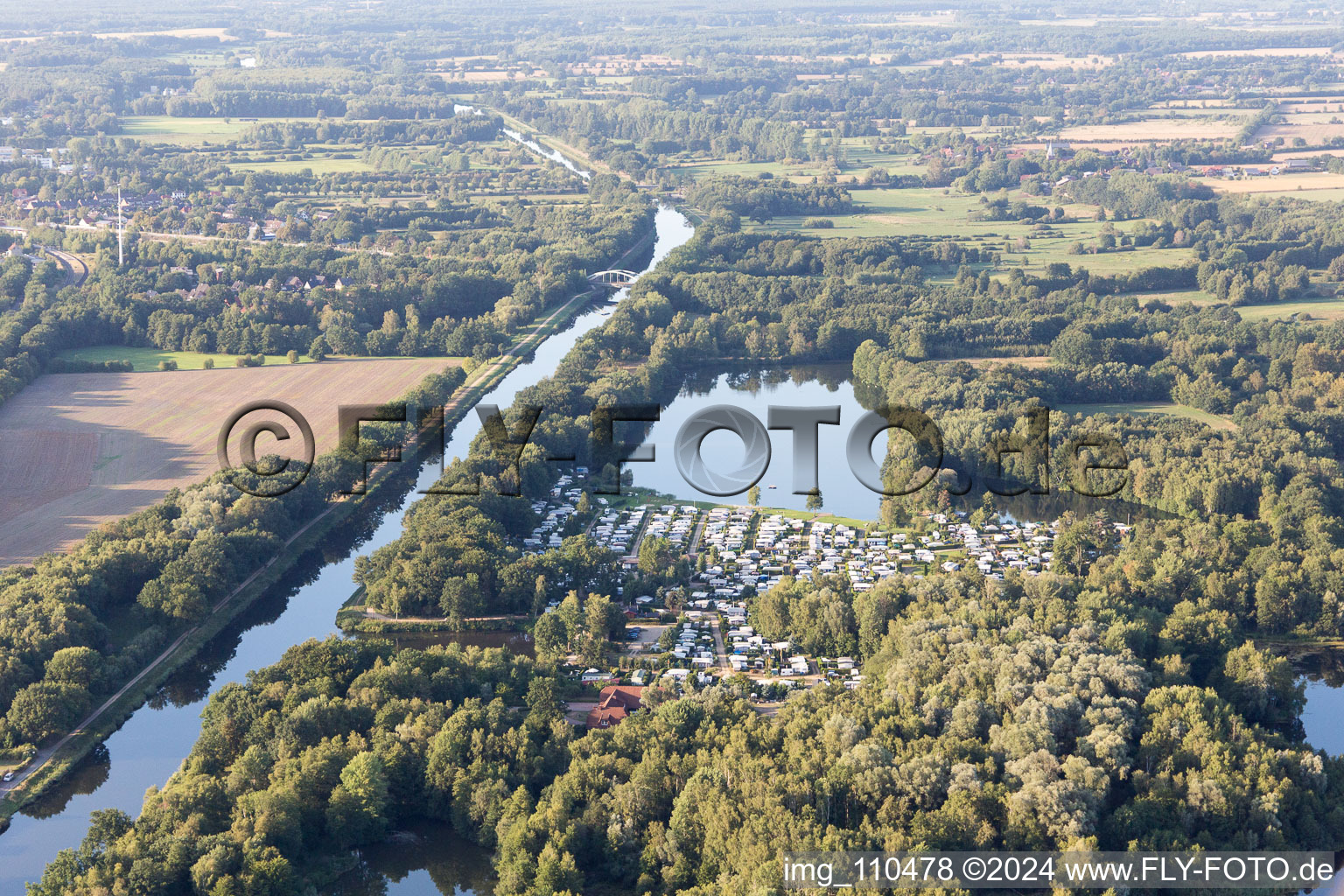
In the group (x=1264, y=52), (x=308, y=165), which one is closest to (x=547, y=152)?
(x=308, y=165)

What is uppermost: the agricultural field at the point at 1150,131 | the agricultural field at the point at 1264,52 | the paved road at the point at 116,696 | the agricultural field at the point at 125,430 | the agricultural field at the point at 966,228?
the agricultural field at the point at 1264,52

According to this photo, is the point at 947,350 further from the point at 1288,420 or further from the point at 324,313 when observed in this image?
the point at 324,313

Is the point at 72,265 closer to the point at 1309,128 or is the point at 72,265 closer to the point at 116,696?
the point at 116,696

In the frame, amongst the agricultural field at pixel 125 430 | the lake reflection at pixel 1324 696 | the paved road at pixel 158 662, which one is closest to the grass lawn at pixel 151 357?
the agricultural field at pixel 125 430

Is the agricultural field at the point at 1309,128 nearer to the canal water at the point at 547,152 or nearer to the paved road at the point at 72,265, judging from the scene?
the canal water at the point at 547,152

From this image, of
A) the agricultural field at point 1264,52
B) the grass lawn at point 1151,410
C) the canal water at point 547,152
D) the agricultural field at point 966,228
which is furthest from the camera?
the agricultural field at point 1264,52

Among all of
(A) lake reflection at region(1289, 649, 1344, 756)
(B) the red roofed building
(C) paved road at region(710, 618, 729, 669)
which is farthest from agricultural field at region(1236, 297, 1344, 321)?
(B) the red roofed building

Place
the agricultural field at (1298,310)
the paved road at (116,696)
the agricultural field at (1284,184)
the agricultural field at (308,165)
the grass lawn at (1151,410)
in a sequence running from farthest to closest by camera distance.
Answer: the agricultural field at (308,165), the agricultural field at (1284,184), the agricultural field at (1298,310), the grass lawn at (1151,410), the paved road at (116,696)

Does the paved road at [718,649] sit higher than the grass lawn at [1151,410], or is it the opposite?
the grass lawn at [1151,410]
